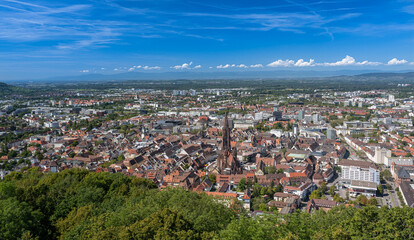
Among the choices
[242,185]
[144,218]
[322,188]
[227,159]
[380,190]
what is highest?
[144,218]

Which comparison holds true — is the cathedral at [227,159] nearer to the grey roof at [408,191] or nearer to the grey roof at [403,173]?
the grey roof at [408,191]

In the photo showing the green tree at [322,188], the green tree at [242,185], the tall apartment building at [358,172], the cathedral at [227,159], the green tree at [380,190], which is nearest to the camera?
the green tree at [322,188]

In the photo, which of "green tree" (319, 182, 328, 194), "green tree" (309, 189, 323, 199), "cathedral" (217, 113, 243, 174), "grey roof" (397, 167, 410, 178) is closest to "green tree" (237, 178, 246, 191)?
"cathedral" (217, 113, 243, 174)

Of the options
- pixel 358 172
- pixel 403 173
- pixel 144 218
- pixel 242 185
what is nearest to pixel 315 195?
pixel 242 185

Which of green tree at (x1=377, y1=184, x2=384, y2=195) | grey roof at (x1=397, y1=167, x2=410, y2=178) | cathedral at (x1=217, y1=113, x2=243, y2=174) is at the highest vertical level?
cathedral at (x1=217, y1=113, x2=243, y2=174)

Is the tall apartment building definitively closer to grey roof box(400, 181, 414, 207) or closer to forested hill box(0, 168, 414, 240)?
grey roof box(400, 181, 414, 207)

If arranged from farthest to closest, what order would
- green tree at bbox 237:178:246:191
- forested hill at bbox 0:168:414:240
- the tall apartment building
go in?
the tall apartment building
green tree at bbox 237:178:246:191
forested hill at bbox 0:168:414:240

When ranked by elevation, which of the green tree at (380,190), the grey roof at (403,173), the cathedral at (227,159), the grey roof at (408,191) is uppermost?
the cathedral at (227,159)

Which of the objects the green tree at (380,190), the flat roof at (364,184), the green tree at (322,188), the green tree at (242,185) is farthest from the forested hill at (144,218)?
the green tree at (380,190)

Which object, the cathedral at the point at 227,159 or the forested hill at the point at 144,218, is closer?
the forested hill at the point at 144,218

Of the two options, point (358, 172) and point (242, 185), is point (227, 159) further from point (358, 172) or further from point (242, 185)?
point (358, 172)
